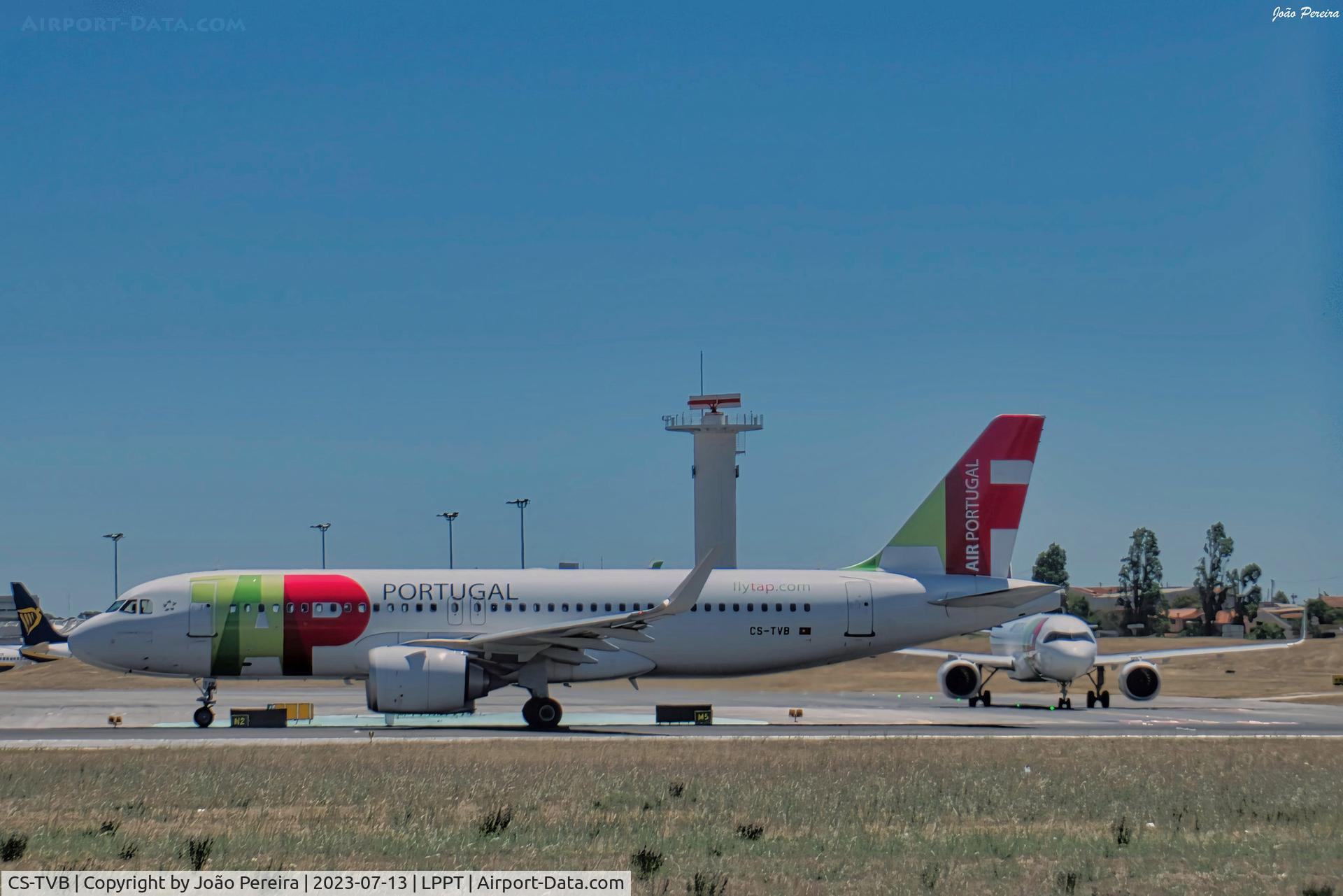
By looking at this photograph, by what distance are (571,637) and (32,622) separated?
34880 mm

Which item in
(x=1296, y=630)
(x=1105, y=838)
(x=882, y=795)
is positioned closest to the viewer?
(x=1105, y=838)

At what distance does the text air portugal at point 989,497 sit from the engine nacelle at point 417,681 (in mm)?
12780

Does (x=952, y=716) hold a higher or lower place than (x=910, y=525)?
lower

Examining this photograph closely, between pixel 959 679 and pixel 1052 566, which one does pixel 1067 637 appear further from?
pixel 1052 566

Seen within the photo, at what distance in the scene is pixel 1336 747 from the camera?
26.2 m

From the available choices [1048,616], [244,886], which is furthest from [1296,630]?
[244,886]

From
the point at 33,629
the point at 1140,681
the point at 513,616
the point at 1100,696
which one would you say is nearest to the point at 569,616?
the point at 513,616

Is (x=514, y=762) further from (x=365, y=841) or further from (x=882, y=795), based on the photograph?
(x=365, y=841)

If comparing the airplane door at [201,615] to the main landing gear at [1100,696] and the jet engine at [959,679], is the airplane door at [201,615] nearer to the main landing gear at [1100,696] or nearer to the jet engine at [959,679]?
the jet engine at [959,679]

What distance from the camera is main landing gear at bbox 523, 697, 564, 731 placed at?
30.5 m

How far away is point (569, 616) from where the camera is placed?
32.1 m

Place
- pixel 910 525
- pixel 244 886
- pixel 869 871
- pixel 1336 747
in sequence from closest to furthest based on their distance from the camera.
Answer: pixel 244 886 < pixel 869 871 < pixel 1336 747 < pixel 910 525

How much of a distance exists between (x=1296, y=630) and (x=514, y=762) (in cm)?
11270

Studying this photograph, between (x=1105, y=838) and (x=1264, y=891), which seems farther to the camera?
(x=1105, y=838)
